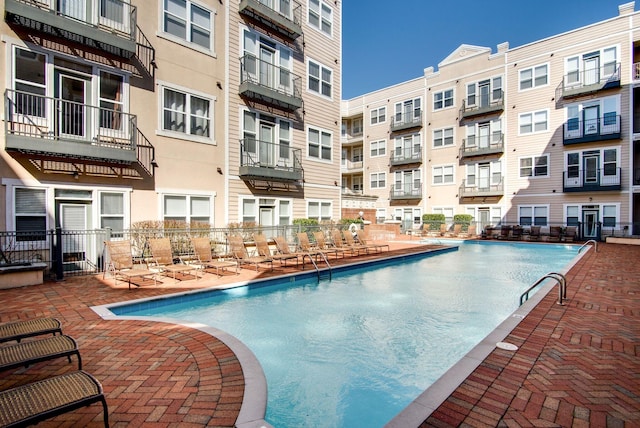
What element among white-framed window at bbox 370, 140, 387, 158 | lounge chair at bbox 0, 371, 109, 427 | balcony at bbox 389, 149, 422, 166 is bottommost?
lounge chair at bbox 0, 371, 109, 427

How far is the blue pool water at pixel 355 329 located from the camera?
13.7ft

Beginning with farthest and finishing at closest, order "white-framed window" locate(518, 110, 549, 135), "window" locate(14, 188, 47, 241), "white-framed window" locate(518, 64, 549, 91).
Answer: "white-framed window" locate(518, 110, 549, 135) → "white-framed window" locate(518, 64, 549, 91) → "window" locate(14, 188, 47, 241)

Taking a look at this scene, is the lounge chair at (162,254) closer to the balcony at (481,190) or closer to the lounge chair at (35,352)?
the lounge chair at (35,352)

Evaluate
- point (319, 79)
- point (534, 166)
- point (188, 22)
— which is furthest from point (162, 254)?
point (534, 166)

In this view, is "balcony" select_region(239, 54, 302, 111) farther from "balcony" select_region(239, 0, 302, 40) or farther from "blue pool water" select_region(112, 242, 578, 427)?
"blue pool water" select_region(112, 242, 578, 427)

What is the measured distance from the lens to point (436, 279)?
1084cm

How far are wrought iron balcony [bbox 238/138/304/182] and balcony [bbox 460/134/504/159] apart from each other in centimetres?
1794

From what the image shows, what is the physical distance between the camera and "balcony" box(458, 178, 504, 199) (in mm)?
27375

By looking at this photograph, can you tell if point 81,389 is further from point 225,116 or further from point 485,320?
point 225,116

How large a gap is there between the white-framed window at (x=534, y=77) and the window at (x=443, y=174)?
321 inches

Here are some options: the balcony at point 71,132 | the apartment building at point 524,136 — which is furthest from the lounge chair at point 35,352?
the apartment building at point 524,136

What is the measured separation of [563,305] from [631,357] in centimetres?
234

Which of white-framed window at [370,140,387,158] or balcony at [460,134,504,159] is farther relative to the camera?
white-framed window at [370,140,387,158]

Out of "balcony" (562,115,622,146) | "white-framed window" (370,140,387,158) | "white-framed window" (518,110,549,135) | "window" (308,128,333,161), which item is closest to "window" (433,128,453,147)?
"white-framed window" (370,140,387,158)
